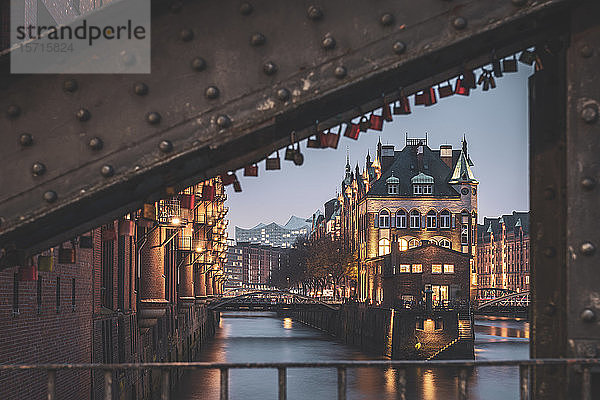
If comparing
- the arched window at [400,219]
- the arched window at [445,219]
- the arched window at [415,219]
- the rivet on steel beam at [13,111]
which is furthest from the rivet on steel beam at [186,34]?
the arched window at [445,219]

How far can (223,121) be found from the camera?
3.99 m

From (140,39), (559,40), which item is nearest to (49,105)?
(140,39)

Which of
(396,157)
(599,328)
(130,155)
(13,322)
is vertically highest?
(396,157)

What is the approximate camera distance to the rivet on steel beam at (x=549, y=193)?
433cm

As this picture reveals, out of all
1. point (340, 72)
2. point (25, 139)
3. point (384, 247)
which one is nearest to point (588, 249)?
point (340, 72)

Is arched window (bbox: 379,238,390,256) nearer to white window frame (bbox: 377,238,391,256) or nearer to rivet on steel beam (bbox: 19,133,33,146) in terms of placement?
white window frame (bbox: 377,238,391,256)

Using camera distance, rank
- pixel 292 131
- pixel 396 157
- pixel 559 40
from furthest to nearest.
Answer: pixel 396 157
pixel 292 131
pixel 559 40

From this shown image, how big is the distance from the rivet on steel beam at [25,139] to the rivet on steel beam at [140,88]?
56 cm

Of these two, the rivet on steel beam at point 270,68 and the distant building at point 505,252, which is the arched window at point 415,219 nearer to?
the distant building at point 505,252

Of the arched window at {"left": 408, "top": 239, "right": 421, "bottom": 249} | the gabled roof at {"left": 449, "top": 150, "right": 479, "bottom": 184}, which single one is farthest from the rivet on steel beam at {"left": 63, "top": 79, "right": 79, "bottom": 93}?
the gabled roof at {"left": 449, "top": 150, "right": 479, "bottom": 184}

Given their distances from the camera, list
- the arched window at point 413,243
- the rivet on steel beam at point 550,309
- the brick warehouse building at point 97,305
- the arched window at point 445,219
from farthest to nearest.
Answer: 1. the arched window at point 445,219
2. the arched window at point 413,243
3. the brick warehouse building at point 97,305
4. the rivet on steel beam at point 550,309

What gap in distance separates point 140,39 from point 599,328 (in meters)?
2.66

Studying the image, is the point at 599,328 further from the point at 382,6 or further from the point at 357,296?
the point at 357,296

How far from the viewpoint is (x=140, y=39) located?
4.10 m
